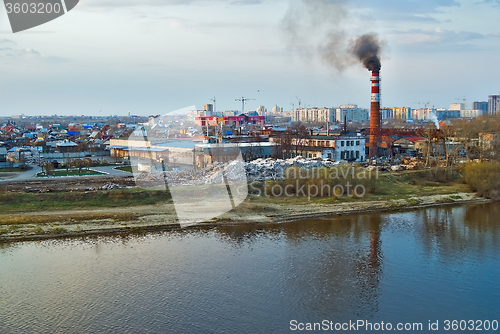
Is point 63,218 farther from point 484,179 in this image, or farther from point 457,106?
point 457,106

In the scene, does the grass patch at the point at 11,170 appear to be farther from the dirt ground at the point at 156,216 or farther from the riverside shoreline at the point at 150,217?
the riverside shoreline at the point at 150,217

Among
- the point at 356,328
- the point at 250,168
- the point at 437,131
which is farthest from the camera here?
the point at 437,131

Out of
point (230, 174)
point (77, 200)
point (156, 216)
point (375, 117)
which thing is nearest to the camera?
point (156, 216)

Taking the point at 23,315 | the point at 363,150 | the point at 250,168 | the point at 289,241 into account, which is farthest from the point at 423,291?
the point at 363,150

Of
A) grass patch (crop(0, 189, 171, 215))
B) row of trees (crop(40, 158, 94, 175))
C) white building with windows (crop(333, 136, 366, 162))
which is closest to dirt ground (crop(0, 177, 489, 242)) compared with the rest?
grass patch (crop(0, 189, 171, 215))

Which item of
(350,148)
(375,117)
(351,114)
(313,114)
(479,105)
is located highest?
(479,105)

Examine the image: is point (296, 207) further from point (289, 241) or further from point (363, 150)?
point (363, 150)

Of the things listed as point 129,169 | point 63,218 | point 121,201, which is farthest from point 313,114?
point 63,218
